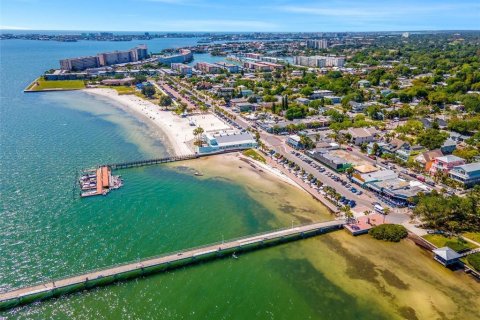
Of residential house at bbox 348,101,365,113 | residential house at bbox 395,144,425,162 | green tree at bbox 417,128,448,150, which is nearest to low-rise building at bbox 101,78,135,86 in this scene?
residential house at bbox 348,101,365,113

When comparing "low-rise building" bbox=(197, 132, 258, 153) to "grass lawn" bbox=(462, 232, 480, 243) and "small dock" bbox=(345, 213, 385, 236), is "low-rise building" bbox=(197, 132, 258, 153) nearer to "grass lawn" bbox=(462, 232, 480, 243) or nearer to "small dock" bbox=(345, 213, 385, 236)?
"small dock" bbox=(345, 213, 385, 236)

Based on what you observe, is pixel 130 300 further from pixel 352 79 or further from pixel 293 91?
pixel 352 79

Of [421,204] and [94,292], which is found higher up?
[421,204]

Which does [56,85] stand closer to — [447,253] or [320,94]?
[320,94]

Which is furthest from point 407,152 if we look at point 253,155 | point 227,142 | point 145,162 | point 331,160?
point 145,162

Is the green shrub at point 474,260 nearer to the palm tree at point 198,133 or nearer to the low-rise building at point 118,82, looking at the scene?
the palm tree at point 198,133

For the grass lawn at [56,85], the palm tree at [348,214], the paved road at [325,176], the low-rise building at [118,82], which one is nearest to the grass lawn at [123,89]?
the low-rise building at [118,82]

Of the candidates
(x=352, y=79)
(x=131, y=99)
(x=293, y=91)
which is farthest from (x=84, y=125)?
(x=352, y=79)
